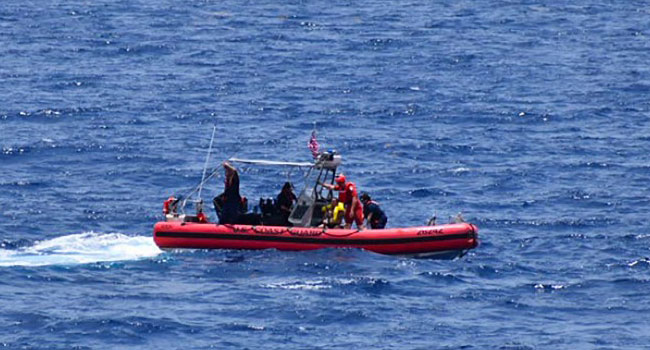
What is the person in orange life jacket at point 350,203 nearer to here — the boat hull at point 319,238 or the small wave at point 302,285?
the boat hull at point 319,238

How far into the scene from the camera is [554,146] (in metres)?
48.2

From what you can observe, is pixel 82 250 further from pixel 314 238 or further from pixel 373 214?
pixel 373 214

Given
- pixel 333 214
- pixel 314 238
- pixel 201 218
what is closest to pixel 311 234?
pixel 314 238

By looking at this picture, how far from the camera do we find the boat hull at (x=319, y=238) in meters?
34.4

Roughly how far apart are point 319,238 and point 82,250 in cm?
520

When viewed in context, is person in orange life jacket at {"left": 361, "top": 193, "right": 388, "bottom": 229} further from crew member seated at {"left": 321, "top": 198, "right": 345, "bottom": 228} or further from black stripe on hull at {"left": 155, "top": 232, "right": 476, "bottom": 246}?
black stripe on hull at {"left": 155, "top": 232, "right": 476, "bottom": 246}

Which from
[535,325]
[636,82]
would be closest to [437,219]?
[535,325]

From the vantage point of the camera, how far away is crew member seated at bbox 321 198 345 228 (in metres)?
35.3

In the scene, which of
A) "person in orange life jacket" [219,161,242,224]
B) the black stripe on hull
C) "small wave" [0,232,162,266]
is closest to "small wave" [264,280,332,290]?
the black stripe on hull

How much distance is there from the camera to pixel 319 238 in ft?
114

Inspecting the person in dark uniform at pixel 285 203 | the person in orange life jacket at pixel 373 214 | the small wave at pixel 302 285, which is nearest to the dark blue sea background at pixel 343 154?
the small wave at pixel 302 285

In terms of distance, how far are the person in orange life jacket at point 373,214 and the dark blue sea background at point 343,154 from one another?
4.30ft

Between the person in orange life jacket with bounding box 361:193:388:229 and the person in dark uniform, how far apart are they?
1.66m

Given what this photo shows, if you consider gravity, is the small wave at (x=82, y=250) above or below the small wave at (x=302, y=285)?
above
